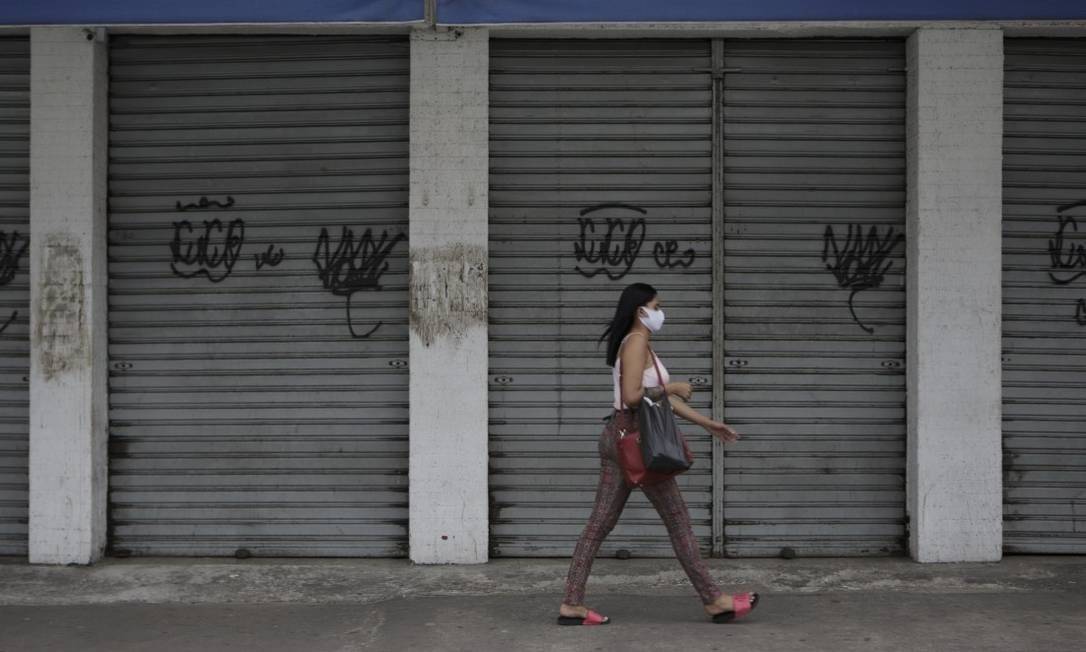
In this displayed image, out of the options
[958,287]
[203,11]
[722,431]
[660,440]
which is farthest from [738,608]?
[203,11]

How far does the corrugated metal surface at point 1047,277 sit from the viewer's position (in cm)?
803

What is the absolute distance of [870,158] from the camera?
8078 millimetres

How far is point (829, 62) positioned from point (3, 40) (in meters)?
5.56

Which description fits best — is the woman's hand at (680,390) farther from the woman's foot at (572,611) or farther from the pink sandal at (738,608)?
the woman's foot at (572,611)

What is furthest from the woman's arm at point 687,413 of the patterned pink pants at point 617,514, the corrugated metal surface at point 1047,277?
the corrugated metal surface at point 1047,277

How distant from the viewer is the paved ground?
6168 millimetres

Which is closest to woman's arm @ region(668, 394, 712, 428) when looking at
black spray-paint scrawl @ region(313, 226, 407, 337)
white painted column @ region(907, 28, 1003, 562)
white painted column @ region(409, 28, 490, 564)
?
white painted column @ region(409, 28, 490, 564)

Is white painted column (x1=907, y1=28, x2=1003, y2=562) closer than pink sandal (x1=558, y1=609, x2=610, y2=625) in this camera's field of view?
No

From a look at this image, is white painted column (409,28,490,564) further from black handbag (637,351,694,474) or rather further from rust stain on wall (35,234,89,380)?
rust stain on wall (35,234,89,380)

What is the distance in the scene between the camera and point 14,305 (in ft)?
26.8

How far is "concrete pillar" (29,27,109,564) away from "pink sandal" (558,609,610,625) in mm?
3432

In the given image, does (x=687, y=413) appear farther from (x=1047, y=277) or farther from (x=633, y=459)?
(x=1047, y=277)

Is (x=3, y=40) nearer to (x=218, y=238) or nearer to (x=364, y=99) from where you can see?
(x=218, y=238)

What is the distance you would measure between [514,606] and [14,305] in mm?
4040
